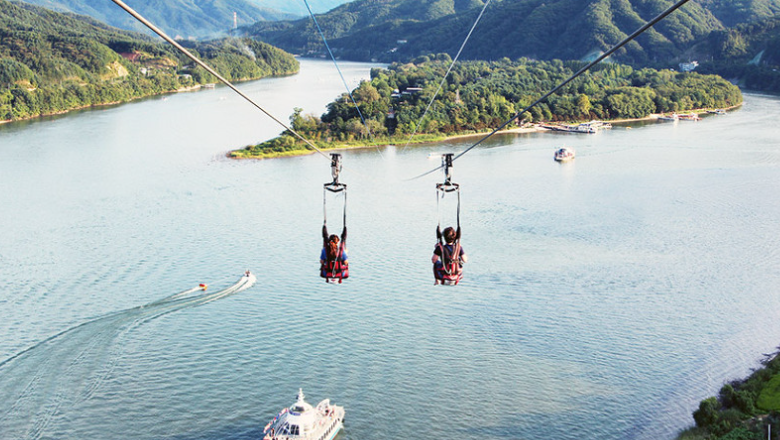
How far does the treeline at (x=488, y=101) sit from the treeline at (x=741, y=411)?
23.4 metres

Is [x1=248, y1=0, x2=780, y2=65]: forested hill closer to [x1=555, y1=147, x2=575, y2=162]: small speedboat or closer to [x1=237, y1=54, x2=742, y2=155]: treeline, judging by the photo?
[x1=237, y1=54, x2=742, y2=155]: treeline

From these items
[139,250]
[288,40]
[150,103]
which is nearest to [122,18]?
[288,40]

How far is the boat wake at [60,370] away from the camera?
35.5 ft

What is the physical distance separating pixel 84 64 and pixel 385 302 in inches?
1975

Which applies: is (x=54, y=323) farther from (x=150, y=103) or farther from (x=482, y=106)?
(x=150, y=103)

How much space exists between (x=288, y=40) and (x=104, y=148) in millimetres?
80564

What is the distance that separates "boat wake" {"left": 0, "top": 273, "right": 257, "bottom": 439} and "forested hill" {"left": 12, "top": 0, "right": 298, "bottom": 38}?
108 m

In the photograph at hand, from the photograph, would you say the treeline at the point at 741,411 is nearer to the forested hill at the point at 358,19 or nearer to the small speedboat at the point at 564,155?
the small speedboat at the point at 564,155

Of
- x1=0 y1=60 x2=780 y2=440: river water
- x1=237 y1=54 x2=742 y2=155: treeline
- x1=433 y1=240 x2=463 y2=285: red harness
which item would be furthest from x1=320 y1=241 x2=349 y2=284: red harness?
x1=237 y1=54 x2=742 y2=155: treeline

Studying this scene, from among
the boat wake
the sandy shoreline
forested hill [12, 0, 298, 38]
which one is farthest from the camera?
forested hill [12, 0, 298, 38]

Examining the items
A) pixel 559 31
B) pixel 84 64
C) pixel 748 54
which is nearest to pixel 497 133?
pixel 748 54

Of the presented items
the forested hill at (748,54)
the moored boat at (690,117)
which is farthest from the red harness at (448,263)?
the forested hill at (748,54)

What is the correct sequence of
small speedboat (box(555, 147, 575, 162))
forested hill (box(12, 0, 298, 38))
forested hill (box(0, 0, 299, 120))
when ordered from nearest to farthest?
1. small speedboat (box(555, 147, 575, 162))
2. forested hill (box(0, 0, 299, 120))
3. forested hill (box(12, 0, 298, 38))

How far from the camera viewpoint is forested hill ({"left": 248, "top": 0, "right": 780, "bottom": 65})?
6894 cm
